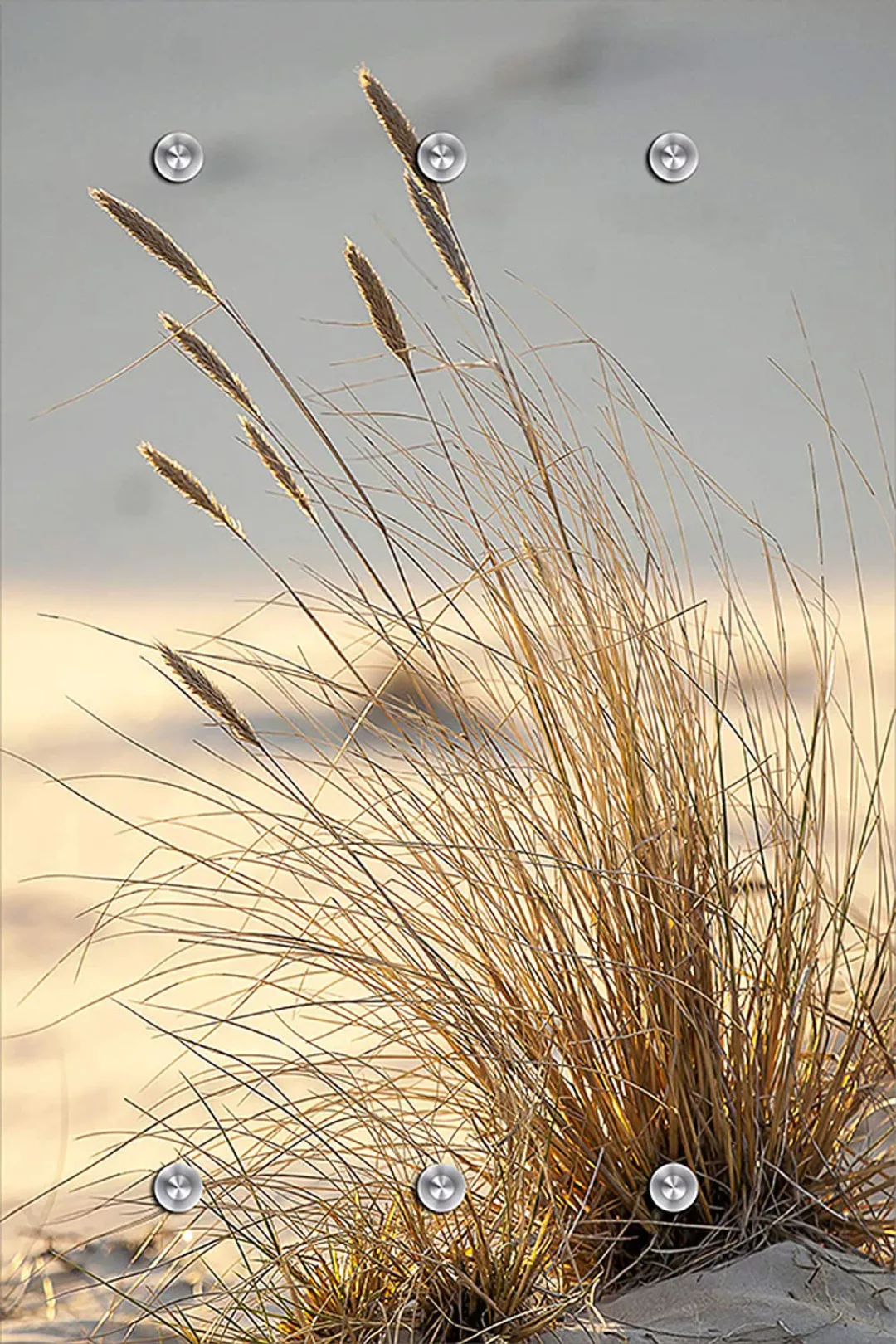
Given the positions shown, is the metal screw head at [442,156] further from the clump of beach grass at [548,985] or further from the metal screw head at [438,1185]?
the metal screw head at [438,1185]

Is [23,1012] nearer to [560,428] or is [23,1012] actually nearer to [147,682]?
[147,682]

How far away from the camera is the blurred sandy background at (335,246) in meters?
1.63

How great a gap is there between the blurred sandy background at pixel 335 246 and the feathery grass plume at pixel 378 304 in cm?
56

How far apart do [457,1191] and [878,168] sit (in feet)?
4.22

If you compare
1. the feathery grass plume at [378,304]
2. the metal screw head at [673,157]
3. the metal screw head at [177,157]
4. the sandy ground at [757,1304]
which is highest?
the metal screw head at [673,157]

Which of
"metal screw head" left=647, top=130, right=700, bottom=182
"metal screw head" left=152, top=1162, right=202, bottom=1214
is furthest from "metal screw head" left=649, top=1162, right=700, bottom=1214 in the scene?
"metal screw head" left=647, top=130, right=700, bottom=182

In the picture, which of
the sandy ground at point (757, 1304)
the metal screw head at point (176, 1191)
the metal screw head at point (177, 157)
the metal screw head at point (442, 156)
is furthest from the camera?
the metal screw head at point (177, 157)

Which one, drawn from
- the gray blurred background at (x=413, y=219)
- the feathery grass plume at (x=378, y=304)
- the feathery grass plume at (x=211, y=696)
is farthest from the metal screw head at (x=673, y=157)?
the feathery grass plume at (x=211, y=696)

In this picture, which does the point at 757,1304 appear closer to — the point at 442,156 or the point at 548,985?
the point at 548,985

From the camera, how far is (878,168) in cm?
167

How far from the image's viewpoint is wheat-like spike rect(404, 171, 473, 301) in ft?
3.64

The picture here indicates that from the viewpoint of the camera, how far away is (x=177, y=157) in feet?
5.11

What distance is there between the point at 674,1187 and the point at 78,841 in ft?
2.77

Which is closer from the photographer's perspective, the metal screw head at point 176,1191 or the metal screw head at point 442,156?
the metal screw head at point 176,1191
